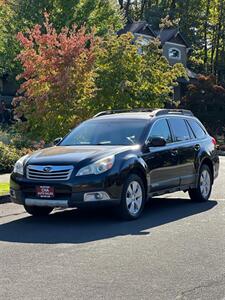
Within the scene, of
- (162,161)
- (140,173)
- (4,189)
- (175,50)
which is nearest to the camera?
(140,173)

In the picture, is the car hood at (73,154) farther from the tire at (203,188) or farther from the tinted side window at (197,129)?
the tinted side window at (197,129)

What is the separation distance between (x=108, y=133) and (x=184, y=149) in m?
1.65

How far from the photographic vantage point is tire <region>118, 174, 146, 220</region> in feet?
30.5

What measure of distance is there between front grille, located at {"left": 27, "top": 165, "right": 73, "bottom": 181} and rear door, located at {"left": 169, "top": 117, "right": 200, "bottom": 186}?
2730 millimetres

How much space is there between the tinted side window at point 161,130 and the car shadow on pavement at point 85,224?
4.37 feet

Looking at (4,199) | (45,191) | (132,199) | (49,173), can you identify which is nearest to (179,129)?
(132,199)

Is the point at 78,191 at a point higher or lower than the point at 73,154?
lower

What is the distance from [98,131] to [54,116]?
21.8ft

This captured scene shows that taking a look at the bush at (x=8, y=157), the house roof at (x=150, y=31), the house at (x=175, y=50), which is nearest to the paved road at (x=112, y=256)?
the bush at (x=8, y=157)

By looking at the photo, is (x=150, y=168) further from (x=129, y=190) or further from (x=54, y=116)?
(x=54, y=116)

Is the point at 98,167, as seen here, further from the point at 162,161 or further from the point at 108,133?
the point at 162,161

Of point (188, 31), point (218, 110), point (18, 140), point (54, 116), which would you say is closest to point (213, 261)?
point (54, 116)

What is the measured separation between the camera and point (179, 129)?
A: 1151cm

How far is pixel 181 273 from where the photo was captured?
632 cm
